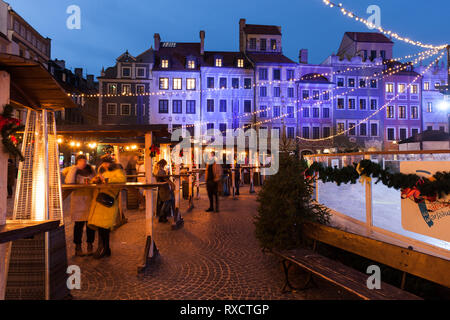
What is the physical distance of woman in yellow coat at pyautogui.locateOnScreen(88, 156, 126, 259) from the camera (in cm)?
513

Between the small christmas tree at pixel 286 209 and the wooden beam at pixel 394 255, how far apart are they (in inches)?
13.2

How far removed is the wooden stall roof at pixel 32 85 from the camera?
2.72m

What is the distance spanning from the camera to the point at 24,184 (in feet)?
10.9

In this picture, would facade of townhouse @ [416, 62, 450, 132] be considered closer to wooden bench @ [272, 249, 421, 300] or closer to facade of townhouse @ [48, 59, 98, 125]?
wooden bench @ [272, 249, 421, 300]

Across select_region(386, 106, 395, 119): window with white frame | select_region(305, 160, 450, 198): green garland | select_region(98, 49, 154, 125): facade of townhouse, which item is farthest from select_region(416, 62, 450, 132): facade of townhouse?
select_region(305, 160, 450, 198): green garland

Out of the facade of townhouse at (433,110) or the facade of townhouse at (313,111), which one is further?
the facade of townhouse at (433,110)

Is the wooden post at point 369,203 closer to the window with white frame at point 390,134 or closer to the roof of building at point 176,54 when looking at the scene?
the roof of building at point 176,54

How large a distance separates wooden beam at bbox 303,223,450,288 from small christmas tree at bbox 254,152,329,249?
1.10 feet

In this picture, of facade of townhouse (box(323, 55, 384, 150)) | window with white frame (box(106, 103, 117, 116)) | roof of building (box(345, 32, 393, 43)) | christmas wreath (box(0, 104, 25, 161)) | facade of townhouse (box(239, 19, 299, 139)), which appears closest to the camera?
christmas wreath (box(0, 104, 25, 161))

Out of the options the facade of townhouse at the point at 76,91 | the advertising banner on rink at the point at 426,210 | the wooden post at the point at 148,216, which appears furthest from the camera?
the facade of townhouse at the point at 76,91

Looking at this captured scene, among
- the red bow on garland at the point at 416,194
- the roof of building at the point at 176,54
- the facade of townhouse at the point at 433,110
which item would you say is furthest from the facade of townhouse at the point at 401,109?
the red bow on garland at the point at 416,194

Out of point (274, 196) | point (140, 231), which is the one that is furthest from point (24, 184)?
point (140, 231)
